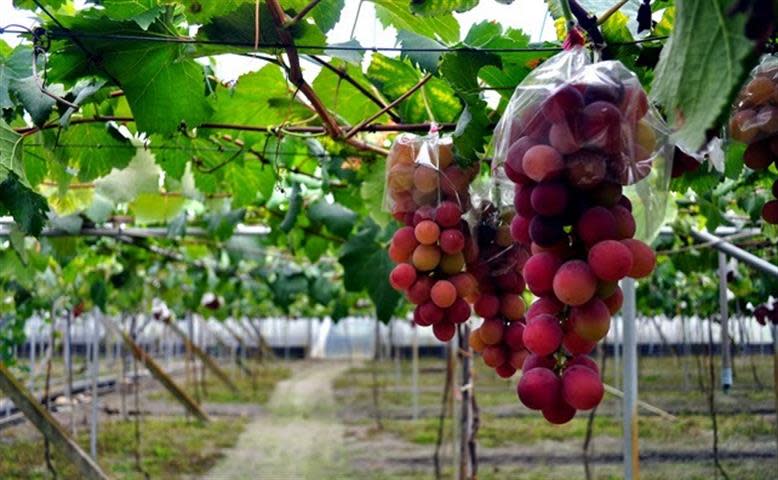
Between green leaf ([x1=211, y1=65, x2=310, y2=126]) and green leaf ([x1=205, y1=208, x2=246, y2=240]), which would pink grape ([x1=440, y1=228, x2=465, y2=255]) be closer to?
green leaf ([x1=211, y1=65, x2=310, y2=126])

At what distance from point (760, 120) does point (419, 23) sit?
2.03 ft

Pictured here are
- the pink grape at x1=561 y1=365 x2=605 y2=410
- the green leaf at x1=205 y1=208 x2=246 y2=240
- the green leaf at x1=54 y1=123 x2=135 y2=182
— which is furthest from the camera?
the green leaf at x1=205 y1=208 x2=246 y2=240

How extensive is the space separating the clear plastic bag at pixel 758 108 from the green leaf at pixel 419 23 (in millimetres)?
524

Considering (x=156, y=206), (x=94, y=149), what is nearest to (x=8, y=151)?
(x=94, y=149)

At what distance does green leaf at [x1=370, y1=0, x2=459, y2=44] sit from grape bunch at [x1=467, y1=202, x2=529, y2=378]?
340 millimetres

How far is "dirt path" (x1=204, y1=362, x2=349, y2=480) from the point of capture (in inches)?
255

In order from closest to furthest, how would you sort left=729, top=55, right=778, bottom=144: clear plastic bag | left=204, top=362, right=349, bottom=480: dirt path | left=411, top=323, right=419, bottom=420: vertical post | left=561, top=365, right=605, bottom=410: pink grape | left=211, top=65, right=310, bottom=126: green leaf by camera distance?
left=561, top=365, right=605, bottom=410: pink grape
left=729, top=55, right=778, bottom=144: clear plastic bag
left=211, top=65, right=310, bottom=126: green leaf
left=204, top=362, right=349, bottom=480: dirt path
left=411, top=323, right=419, bottom=420: vertical post

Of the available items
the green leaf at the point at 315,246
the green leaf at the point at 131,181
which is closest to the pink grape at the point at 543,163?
the green leaf at the point at 131,181

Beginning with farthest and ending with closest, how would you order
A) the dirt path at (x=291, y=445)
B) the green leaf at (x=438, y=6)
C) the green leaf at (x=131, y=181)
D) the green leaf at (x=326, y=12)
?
the dirt path at (x=291, y=445) → the green leaf at (x=131, y=181) → the green leaf at (x=326, y=12) → the green leaf at (x=438, y=6)

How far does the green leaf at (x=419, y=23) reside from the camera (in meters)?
1.29

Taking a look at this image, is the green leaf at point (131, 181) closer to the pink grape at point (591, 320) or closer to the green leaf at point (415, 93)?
the green leaf at point (415, 93)

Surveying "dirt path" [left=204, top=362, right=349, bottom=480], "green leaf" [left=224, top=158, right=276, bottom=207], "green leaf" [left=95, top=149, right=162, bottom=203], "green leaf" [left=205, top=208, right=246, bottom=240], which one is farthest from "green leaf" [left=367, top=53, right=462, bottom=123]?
"dirt path" [left=204, top=362, right=349, bottom=480]

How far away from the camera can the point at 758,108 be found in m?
0.90

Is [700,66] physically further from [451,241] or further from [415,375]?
[415,375]
